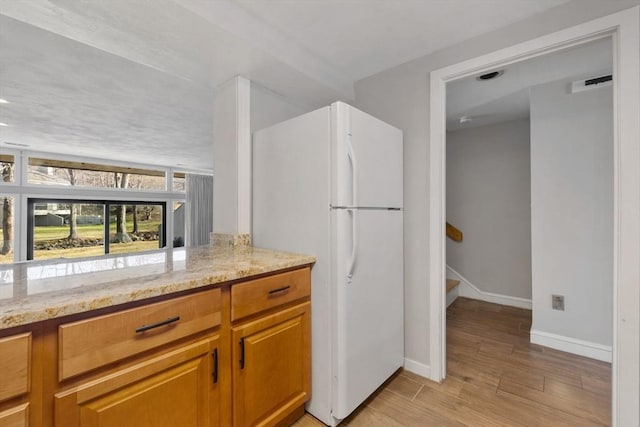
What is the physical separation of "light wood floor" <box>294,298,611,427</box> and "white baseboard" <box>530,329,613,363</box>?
7 centimetres

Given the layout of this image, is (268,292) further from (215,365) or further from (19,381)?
(19,381)

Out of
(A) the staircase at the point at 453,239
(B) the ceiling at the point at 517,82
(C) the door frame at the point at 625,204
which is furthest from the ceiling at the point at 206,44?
(A) the staircase at the point at 453,239

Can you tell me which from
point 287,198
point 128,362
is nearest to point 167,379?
point 128,362

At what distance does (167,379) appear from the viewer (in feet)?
3.37

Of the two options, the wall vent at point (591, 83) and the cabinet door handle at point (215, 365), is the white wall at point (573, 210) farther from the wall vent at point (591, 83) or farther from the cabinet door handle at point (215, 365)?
the cabinet door handle at point (215, 365)

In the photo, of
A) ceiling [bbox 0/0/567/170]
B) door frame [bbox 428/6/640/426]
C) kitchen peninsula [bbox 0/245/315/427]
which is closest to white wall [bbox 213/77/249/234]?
ceiling [bbox 0/0/567/170]

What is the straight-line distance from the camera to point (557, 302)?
7.77ft

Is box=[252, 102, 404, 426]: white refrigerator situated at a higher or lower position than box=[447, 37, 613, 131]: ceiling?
lower

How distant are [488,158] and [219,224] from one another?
3.32 metres

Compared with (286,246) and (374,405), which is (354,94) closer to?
(286,246)

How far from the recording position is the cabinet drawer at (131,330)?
2.70ft

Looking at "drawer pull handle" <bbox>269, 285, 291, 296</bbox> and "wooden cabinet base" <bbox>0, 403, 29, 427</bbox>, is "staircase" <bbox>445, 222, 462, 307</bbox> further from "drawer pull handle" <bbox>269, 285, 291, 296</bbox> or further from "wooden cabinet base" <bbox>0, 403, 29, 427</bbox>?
"wooden cabinet base" <bbox>0, 403, 29, 427</bbox>

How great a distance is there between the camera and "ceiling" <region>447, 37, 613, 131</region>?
6.57 ft

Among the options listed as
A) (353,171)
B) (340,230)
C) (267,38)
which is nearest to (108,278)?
(340,230)
